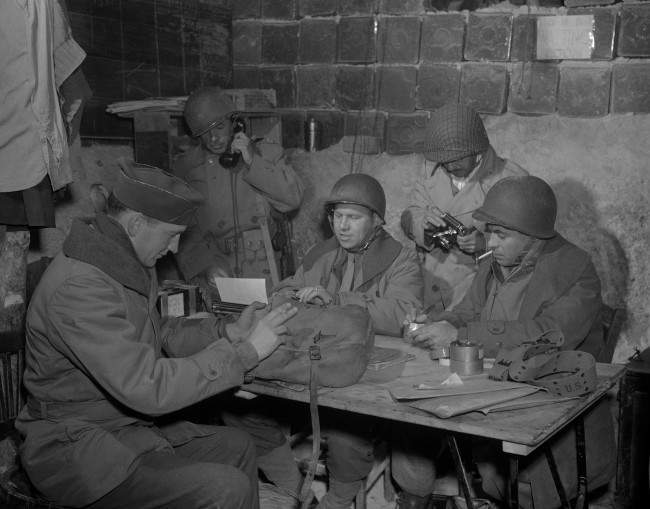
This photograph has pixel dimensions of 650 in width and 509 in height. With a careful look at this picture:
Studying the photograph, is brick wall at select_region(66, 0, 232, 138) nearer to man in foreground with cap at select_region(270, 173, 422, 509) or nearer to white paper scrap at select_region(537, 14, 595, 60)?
man in foreground with cap at select_region(270, 173, 422, 509)

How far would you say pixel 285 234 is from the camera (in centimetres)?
662

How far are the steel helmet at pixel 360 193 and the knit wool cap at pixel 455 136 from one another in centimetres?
48

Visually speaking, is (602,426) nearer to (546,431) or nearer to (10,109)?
(546,431)

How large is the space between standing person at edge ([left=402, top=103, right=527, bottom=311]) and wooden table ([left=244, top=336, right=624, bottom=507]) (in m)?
1.48

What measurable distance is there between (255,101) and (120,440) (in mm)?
3983

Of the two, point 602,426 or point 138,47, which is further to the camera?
point 138,47

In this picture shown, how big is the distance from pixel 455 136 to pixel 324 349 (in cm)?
205

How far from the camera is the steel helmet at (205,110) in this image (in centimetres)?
601

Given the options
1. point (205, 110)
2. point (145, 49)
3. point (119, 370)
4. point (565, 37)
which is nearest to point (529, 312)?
point (119, 370)

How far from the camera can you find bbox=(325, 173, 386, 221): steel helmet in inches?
194

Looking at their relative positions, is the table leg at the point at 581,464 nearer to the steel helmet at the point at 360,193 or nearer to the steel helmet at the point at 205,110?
the steel helmet at the point at 360,193

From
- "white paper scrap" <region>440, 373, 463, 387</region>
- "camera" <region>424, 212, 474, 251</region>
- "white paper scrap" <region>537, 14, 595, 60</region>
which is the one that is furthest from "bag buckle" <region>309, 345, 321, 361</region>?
"white paper scrap" <region>537, 14, 595, 60</region>

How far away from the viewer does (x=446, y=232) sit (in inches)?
204

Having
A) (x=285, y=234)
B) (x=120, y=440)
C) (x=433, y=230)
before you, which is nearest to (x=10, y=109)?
(x=120, y=440)
